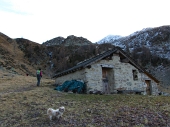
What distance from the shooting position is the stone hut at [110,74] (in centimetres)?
1634

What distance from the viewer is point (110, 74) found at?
17.8 m

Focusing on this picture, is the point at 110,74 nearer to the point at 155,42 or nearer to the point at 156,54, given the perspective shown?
the point at 156,54

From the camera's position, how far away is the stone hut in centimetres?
1634

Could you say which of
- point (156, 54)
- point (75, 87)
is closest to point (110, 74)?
point (75, 87)

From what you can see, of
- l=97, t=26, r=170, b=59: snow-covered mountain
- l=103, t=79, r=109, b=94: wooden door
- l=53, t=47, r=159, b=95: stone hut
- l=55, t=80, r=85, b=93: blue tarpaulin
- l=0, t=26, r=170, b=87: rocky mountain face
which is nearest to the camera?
l=55, t=80, r=85, b=93: blue tarpaulin

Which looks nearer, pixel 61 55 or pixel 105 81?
pixel 105 81

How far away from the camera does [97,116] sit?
8617 millimetres

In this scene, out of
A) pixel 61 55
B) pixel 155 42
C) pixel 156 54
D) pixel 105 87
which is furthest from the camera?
pixel 155 42

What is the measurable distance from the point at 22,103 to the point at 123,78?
9.55 meters

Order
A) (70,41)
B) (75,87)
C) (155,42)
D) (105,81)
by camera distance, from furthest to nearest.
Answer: (155,42) → (70,41) → (105,81) → (75,87)

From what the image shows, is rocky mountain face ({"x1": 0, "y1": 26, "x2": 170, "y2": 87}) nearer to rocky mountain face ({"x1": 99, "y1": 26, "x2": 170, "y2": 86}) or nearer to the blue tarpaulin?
rocky mountain face ({"x1": 99, "y1": 26, "x2": 170, "y2": 86})

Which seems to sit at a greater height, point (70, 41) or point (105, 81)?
point (70, 41)

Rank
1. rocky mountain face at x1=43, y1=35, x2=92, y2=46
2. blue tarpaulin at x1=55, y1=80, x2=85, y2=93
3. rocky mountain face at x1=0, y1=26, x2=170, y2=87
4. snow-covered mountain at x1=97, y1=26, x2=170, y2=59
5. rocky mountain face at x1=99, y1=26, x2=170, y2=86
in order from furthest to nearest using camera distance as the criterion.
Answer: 1. rocky mountain face at x1=43, y1=35, x2=92, y2=46
2. snow-covered mountain at x1=97, y1=26, x2=170, y2=59
3. rocky mountain face at x1=99, y1=26, x2=170, y2=86
4. rocky mountain face at x1=0, y1=26, x2=170, y2=87
5. blue tarpaulin at x1=55, y1=80, x2=85, y2=93

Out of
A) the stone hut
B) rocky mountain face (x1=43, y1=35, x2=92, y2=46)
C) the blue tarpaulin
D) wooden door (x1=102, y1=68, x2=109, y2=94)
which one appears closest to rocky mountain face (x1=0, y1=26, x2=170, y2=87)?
rocky mountain face (x1=43, y1=35, x2=92, y2=46)
